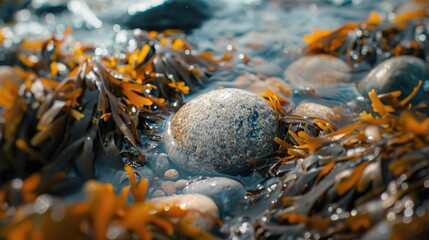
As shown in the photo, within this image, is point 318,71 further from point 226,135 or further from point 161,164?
point 161,164

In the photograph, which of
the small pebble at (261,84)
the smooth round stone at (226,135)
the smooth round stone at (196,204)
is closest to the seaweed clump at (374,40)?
the small pebble at (261,84)

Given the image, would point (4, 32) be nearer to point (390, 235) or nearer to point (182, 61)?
point (182, 61)

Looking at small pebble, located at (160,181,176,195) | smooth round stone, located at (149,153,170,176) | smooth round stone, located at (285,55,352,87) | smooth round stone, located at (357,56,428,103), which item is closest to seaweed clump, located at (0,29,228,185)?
smooth round stone, located at (149,153,170,176)

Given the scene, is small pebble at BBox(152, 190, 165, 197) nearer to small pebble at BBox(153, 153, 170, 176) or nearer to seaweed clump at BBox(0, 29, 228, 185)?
small pebble at BBox(153, 153, 170, 176)

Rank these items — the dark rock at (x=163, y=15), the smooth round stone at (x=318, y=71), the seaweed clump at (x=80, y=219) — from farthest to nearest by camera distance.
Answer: the dark rock at (x=163, y=15)
the smooth round stone at (x=318, y=71)
the seaweed clump at (x=80, y=219)

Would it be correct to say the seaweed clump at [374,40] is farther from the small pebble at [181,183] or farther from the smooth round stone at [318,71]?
the small pebble at [181,183]

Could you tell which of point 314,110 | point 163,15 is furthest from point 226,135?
point 163,15
